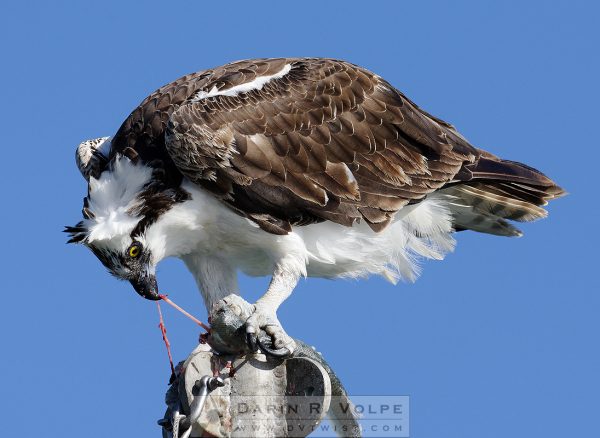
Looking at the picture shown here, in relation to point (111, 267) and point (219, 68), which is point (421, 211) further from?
point (111, 267)

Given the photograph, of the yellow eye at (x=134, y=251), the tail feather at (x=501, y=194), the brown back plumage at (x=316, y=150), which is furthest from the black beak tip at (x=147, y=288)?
the tail feather at (x=501, y=194)

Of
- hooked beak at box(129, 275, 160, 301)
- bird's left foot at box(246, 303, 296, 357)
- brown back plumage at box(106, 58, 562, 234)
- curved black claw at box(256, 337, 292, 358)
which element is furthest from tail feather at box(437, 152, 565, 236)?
curved black claw at box(256, 337, 292, 358)

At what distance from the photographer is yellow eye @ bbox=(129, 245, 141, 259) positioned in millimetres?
8602

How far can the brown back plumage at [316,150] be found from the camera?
863cm

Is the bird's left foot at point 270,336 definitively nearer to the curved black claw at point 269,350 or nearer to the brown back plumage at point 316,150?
the curved black claw at point 269,350

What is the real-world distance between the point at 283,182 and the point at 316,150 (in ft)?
1.55

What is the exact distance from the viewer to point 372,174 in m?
9.20

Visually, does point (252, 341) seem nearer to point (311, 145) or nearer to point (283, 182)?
point (283, 182)

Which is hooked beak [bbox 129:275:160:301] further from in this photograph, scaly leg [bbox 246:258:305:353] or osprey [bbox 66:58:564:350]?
scaly leg [bbox 246:258:305:353]

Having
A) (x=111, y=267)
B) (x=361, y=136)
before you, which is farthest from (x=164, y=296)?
(x=361, y=136)

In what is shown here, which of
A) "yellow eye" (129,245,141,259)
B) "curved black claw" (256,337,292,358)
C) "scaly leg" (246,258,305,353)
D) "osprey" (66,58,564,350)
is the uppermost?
"osprey" (66,58,564,350)

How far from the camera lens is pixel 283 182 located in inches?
345

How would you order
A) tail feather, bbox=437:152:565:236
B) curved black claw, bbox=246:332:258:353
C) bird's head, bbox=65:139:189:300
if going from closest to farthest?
curved black claw, bbox=246:332:258:353 → bird's head, bbox=65:139:189:300 → tail feather, bbox=437:152:565:236

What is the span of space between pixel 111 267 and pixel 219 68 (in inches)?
75.3
